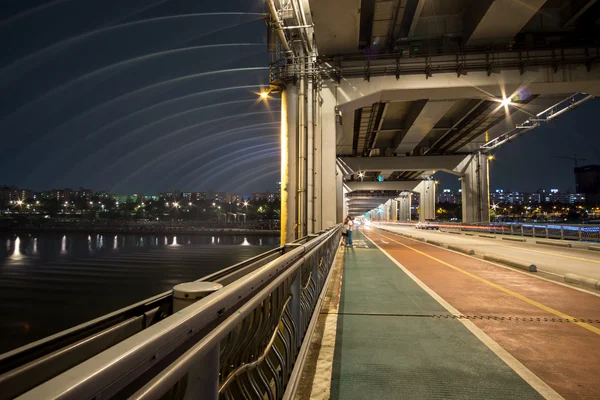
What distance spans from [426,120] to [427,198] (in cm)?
3813

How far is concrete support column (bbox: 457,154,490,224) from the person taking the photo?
36200mm

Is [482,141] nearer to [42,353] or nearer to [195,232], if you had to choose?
Answer: [42,353]

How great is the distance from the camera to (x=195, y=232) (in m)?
108

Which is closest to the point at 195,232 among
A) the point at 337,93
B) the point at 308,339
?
the point at 337,93

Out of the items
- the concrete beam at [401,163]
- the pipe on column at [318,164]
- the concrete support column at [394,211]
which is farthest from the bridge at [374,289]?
the concrete support column at [394,211]

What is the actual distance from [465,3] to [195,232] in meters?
104

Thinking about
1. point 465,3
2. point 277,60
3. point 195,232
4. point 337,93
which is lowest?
point 195,232

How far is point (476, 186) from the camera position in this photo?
36688mm

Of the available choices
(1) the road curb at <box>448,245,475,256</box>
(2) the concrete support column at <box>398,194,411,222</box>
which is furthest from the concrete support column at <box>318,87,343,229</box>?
(2) the concrete support column at <box>398,194,411,222</box>

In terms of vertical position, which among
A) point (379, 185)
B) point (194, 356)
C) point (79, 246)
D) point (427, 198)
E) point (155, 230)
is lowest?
point (79, 246)

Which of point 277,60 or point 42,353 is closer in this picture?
point 42,353

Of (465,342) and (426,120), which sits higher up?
(426,120)

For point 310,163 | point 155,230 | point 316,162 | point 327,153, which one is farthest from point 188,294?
point 155,230

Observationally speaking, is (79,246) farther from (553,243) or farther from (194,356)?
(194,356)
